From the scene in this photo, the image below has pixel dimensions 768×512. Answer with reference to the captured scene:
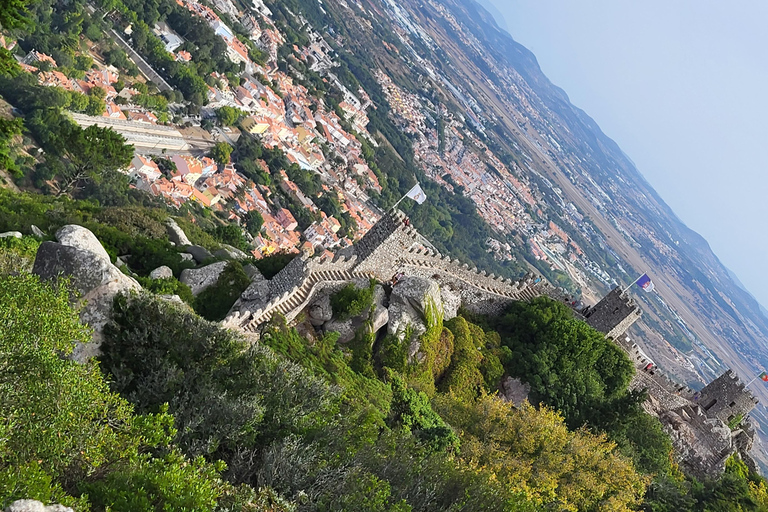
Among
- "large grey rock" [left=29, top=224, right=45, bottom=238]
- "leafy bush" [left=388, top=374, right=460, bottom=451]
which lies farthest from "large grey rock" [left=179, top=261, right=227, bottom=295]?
"leafy bush" [left=388, top=374, right=460, bottom=451]

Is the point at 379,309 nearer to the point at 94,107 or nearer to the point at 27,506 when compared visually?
the point at 27,506

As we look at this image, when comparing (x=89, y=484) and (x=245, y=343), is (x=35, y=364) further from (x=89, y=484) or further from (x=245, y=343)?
(x=245, y=343)

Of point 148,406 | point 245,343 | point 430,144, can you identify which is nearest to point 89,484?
point 148,406


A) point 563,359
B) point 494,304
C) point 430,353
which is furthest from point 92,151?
point 563,359

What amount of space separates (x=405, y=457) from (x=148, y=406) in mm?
6134

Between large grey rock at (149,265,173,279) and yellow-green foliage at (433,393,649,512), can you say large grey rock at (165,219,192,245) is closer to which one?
large grey rock at (149,265,173,279)

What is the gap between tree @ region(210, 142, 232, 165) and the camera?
84938 mm

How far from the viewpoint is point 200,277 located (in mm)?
22656

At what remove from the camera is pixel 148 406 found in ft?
37.7

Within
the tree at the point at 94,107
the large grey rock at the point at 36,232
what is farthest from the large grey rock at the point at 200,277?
the tree at the point at 94,107

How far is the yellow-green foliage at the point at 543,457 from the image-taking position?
679 inches

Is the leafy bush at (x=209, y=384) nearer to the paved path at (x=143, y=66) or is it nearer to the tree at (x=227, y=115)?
the paved path at (x=143, y=66)

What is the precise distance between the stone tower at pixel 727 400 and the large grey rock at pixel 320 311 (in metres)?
25.3

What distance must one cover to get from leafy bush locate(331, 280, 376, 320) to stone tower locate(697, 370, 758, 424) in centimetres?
2396
